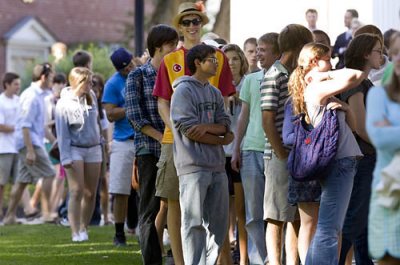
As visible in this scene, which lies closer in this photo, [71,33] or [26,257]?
[26,257]

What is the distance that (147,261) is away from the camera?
423 inches

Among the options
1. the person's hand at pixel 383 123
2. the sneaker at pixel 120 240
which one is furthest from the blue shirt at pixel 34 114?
the person's hand at pixel 383 123

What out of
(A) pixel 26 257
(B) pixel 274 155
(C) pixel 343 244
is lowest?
(A) pixel 26 257

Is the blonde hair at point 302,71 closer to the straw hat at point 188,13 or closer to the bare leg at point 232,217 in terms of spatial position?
the straw hat at point 188,13

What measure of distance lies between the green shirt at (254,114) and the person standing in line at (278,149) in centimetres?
46

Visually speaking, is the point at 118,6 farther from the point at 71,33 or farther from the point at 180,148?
the point at 180,148

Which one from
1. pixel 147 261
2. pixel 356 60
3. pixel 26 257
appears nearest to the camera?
pixel 356 60

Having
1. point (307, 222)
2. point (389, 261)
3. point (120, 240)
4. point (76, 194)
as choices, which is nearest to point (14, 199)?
point (76, 194)

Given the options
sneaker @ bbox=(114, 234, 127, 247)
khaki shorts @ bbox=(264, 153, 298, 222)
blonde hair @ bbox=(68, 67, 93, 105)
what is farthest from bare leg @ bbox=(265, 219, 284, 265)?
blonde hair @ bbox=(68, 67, 93, 105)

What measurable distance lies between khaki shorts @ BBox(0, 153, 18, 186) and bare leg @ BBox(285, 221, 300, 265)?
955 centimetres

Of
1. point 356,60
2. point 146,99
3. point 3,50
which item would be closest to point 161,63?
point 146,99

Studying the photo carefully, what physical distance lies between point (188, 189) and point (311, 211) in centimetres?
95

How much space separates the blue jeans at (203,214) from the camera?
31.0 ft

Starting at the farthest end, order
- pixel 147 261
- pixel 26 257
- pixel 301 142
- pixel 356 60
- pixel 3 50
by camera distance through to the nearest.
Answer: pixel 3 50
pixel 26 257
pixel 147 261
pixel 356 60
pixel 301 142
